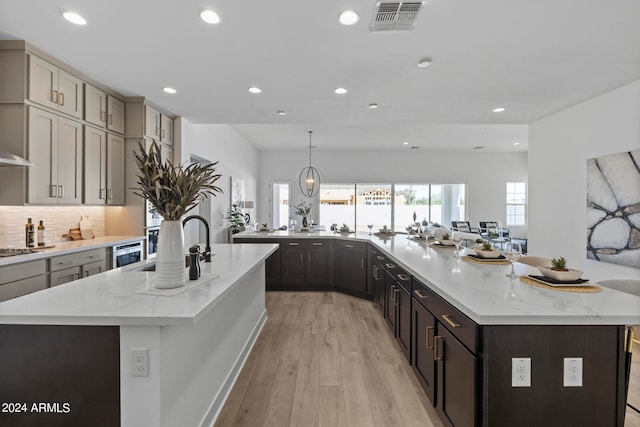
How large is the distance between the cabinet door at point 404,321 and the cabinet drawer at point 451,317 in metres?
0.35

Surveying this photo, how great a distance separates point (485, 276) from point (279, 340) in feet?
6.77

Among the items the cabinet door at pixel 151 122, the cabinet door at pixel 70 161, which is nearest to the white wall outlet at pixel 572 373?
the cabinet door at pixel 70 161

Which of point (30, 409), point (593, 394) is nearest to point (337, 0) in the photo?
point (593, 394)

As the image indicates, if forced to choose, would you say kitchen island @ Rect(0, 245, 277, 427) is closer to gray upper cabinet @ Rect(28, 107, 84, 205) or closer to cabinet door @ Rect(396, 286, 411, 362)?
cabinet door @ Rect(396, 286, 411, 362)

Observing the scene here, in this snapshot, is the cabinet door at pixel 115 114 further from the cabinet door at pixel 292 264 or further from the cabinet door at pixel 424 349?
the cabinet door at pixel 424 349

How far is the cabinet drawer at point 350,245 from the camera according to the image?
459cm

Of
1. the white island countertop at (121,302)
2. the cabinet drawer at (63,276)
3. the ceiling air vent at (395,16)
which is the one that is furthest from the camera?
the cabinet drawer at (63,276)

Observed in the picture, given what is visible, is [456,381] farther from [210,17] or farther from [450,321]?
[210,17]

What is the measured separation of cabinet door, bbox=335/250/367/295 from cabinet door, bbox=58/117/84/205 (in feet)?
11.6

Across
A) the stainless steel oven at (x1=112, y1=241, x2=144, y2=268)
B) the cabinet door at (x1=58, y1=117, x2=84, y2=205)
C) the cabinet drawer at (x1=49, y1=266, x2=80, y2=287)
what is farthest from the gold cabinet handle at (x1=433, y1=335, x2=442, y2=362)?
the cabinet door at (x1=58, y1=117, x2=84, y2=205)

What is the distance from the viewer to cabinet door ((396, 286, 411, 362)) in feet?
8.07

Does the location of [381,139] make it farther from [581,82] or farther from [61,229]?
[61,229]

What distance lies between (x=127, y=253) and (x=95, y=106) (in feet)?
5.90

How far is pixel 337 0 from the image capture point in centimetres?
203
